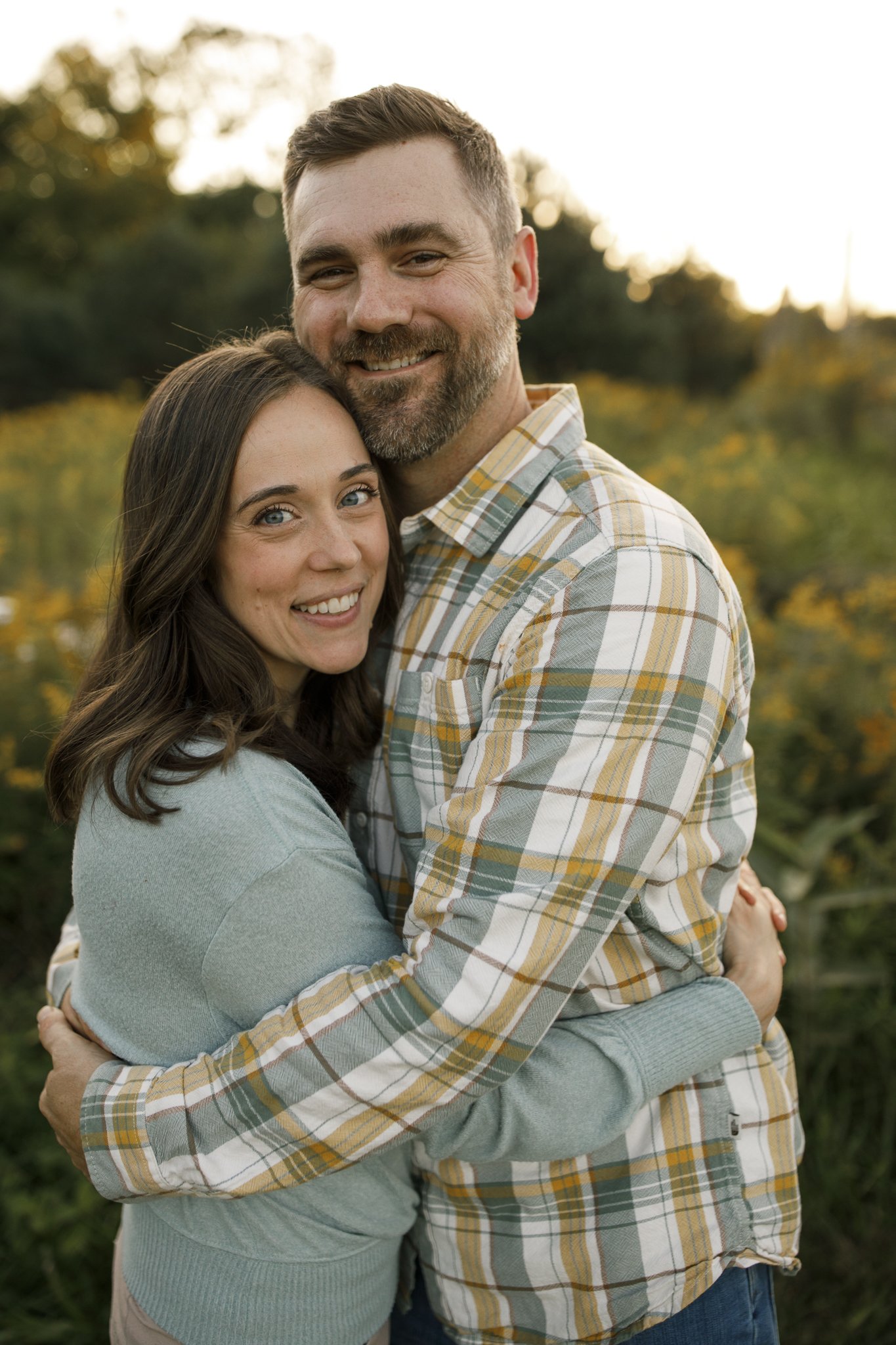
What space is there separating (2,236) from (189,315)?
10950 millimetres

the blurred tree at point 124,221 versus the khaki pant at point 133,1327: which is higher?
the blurred tree at point 124,221

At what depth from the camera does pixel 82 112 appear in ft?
89.8

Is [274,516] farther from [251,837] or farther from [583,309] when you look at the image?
[583,309]

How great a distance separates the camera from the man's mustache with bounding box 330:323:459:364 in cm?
187

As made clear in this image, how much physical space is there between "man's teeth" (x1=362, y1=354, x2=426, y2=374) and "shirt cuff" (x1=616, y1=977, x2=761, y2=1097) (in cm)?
118

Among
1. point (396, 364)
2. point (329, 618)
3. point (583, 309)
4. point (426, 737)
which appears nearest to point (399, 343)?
point (396, 364)

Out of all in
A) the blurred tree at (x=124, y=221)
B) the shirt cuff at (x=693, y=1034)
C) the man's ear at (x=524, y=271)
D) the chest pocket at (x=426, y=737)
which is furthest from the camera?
the blurred tree at (x=124, y=221)

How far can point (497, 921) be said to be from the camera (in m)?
1.33

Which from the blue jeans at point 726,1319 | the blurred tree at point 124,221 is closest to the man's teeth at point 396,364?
the blue jeans at point 726,1319

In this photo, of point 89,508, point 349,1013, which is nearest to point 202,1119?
point 349,1013

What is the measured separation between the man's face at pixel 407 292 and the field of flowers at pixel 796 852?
660 millimetres

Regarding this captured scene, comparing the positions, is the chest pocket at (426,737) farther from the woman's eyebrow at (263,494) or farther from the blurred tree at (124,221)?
the blurred tree at (124,221)

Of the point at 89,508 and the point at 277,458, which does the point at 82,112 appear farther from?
the point at 277,458

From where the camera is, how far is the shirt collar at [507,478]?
1713 mm
